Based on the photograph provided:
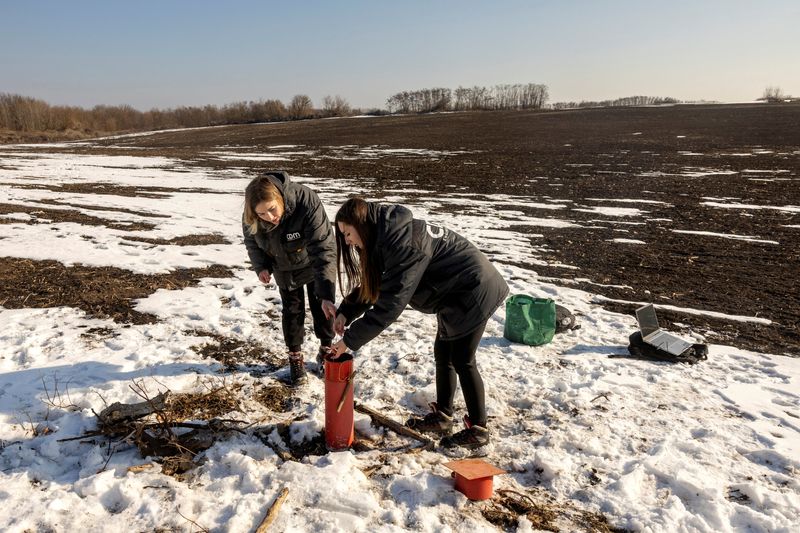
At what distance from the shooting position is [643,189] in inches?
555

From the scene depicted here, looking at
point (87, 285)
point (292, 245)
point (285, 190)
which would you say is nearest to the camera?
point (285, 190)

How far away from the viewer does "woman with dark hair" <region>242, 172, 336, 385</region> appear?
3.53 metres

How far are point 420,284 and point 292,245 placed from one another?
125 cm

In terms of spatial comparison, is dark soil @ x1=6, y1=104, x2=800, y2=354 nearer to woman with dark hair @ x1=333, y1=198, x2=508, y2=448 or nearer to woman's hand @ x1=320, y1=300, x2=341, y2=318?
woman with dark hair @ x1=333, y1=198, x2=508, y2=448

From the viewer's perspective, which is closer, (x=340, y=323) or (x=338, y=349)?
(x=338, y=349)

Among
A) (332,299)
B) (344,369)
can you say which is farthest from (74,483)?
(332,299)

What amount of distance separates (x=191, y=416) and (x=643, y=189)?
45.2ft

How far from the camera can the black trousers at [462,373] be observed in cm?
313

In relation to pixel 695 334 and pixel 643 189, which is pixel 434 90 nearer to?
pixel 643 189

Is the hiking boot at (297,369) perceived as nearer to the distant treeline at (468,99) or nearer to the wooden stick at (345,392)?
the wooden stick at (345,392)

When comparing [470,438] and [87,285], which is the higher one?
[87,285]

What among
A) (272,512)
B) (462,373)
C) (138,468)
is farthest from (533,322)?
(138,468)

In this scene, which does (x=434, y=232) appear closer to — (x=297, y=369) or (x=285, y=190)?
(x=285, y=190)

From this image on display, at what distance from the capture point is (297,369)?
4.14 metres
